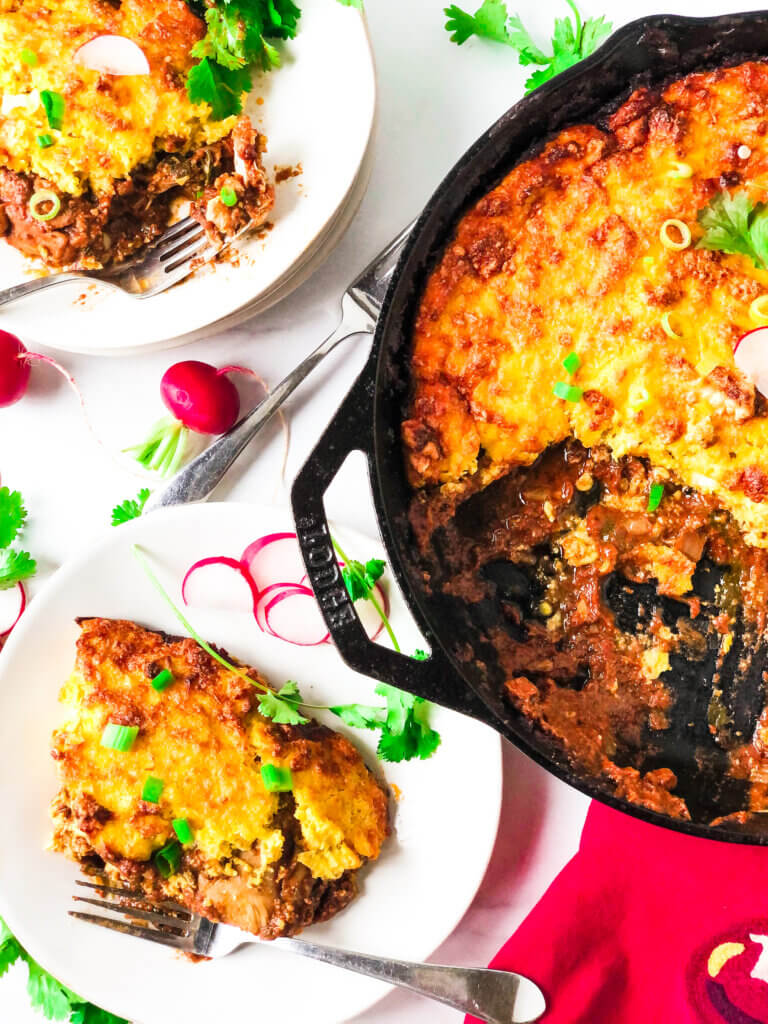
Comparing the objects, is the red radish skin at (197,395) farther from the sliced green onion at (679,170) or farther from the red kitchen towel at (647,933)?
the red kitchen towel at (647,933)

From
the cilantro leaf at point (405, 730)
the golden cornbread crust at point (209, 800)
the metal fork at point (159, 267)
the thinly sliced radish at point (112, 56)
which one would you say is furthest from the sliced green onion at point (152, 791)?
the thinly sliced radish at point (112, 56)

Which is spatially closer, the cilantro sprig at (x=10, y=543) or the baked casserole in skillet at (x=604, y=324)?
the baked casserole in skillet at (x=604, y=324)

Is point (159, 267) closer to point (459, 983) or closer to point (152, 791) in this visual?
point (152, 791)

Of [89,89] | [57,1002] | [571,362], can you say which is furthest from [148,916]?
[89,89]

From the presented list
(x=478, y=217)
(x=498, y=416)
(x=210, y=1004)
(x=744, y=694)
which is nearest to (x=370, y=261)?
(x=478, y=217)

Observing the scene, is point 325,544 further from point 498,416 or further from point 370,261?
point 370,261

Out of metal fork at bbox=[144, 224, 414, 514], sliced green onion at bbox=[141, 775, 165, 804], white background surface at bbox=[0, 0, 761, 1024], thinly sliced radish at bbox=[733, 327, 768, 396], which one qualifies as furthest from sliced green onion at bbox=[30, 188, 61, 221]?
thinly sliced radish at bbox=[733, 327, 768, 396]

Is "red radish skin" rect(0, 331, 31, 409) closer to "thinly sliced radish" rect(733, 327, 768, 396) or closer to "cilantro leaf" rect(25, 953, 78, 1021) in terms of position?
"cilantro leaf" rect(25, 953, 78, 1021)
